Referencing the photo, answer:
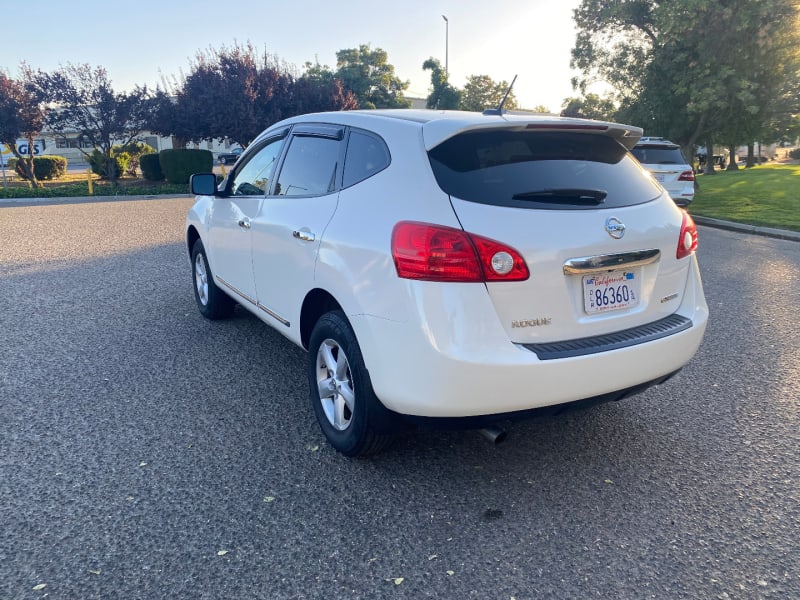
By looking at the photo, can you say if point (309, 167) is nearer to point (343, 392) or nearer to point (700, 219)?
point (343, 392)

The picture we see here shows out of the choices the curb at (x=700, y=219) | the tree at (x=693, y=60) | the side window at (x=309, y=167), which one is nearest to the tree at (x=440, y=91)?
the tree at (x=693, y=60)

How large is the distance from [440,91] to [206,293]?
5585 centimetres

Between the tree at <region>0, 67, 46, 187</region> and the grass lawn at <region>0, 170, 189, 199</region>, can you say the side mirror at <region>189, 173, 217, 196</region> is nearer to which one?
the grass lawn at <region>0, 170, 189, 199</region>

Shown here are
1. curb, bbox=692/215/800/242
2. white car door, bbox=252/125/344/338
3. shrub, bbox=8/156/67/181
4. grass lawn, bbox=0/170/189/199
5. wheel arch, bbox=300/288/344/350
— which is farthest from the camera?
shrub, bbox=8/156/67/181

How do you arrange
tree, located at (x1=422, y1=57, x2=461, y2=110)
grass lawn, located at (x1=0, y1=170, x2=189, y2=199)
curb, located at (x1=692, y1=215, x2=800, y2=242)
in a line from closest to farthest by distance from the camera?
curb, located at (x1=692, y1=215, x2=800, y2=242), grass lawn, located at (x1=0, y1=170, x2=189, y2=199), tree, located at (x1=422, y1=57, x2=461, y2=110)

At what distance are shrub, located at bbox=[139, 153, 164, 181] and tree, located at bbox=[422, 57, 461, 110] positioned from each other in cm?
3354

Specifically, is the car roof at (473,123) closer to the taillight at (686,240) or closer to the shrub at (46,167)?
the taillight at (686,240)

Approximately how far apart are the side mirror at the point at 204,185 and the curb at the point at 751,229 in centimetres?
1137

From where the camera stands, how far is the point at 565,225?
2777 mm

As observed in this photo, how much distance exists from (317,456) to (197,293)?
3.24m

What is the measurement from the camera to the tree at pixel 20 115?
2489 cm

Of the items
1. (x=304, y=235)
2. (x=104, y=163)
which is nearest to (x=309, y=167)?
(x=304, y=235)

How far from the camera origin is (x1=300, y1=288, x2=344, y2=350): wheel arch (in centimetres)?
335

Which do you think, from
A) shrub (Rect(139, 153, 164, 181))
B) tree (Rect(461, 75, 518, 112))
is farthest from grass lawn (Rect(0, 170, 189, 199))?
tree (Rect(461, 75, 518, 112))
